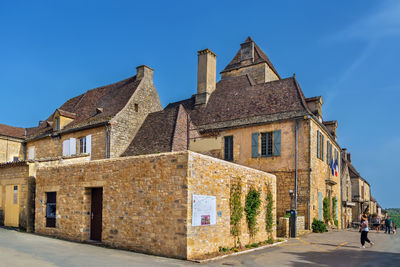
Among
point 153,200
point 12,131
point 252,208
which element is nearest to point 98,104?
point 12,131

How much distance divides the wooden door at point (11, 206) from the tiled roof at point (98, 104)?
737 centimetres

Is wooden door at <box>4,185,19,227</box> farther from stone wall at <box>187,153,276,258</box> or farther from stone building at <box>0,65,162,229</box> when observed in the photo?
stone wall at <box>187,153,276,258</box>

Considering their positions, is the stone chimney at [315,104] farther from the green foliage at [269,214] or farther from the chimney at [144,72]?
the chimney at [144,72]

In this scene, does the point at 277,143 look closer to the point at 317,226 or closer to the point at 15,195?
the point at 317,226

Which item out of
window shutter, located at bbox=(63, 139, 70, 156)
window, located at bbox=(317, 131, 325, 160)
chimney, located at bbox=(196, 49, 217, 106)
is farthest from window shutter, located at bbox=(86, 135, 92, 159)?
window, located at bbox=(317, 131, 325, 160)

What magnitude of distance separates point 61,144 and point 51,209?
1155 cm

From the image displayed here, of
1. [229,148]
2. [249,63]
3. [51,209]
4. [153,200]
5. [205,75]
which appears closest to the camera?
[153,200]

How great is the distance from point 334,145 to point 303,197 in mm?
8672

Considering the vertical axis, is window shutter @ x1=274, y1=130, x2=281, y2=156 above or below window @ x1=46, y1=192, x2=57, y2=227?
above

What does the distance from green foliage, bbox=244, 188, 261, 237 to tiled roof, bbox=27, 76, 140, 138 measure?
1245 centimetres

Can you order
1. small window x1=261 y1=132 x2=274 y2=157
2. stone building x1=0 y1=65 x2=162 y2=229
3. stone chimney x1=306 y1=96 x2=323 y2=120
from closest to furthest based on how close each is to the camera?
small window x1=261 y1=132 x2=274 y2=157 → stone chimney x1=306 y1=96 x2=323 y2=120 → stone building x1=0 y1=65 x2=162 y2=229

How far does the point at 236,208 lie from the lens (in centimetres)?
1295

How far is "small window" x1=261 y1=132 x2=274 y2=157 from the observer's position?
21047mm

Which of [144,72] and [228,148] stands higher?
[144,72]
